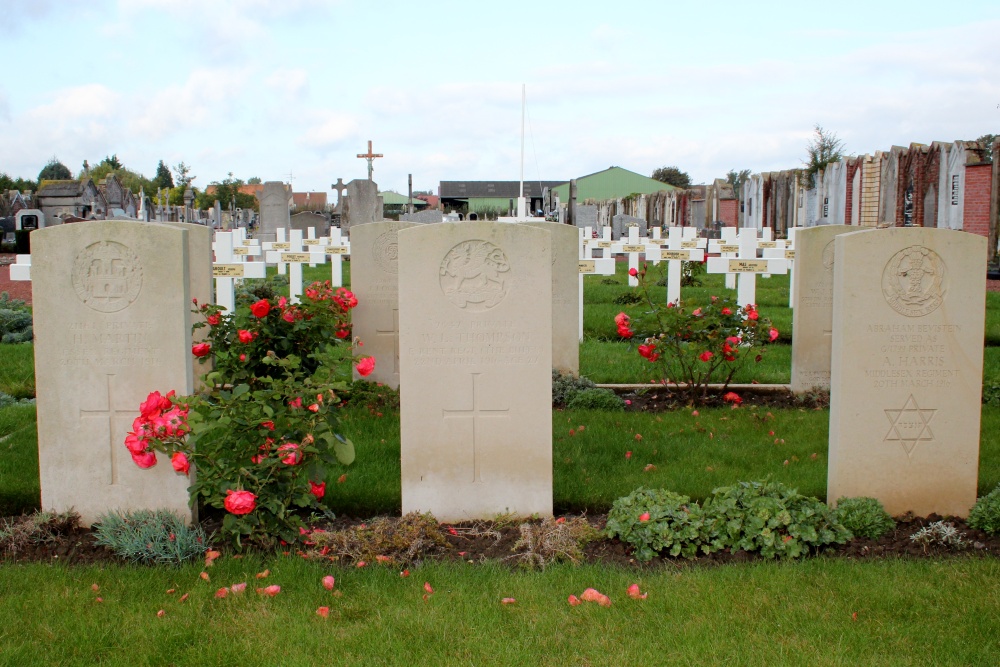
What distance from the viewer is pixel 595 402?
784 centimetres

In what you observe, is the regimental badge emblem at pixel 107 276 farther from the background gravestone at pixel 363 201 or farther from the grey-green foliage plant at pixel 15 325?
the background gravestone at pixel 363 201

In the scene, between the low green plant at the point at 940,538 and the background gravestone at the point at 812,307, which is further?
the background gravestone at the point at 812,307

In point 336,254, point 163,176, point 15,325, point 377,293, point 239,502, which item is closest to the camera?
A: point 239,502

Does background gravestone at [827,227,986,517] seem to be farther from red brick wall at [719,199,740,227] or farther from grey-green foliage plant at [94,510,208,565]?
red brick wall at [719,199,740,227]

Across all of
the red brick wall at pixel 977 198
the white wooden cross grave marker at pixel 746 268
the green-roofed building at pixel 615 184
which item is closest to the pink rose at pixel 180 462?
the white wooden cross grave marker at pixel 746 268

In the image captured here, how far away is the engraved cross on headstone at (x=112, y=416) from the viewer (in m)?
4.82

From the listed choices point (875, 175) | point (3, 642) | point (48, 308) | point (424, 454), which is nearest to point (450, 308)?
point (424, 454)

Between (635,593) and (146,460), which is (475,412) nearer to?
(635,593)

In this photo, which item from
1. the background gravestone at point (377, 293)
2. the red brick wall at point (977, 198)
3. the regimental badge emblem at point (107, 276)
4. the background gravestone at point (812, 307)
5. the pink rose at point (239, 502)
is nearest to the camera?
the pink rose at point (239, 502)

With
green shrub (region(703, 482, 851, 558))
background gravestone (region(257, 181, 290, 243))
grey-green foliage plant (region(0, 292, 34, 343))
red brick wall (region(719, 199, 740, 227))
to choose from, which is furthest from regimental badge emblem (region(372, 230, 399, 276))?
red brick wall (region(719, 199, 740, 227))

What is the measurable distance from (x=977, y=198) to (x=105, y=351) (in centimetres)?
1795

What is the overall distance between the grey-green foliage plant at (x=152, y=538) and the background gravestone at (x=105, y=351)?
7.1 inches

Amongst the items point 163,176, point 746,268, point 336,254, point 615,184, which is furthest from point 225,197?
point 746,268

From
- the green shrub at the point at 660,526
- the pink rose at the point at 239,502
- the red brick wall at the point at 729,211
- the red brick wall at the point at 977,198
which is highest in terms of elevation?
the red brick wall at the point at 729,211
